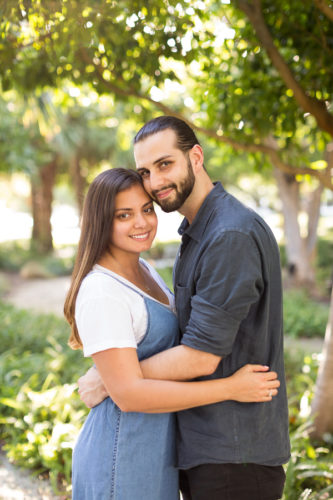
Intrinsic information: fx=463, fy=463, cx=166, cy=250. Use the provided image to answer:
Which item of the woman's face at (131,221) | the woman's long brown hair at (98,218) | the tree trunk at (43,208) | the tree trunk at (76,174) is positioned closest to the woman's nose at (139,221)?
the woman's face at (131,221)

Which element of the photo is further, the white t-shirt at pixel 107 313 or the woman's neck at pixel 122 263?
the woman's neck at pixel 122 263

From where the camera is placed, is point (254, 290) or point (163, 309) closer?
point (254, 290)

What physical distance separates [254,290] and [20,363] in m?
4.37

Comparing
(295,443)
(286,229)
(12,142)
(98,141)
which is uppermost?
(98,141)

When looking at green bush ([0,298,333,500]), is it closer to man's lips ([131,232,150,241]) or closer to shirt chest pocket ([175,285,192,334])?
shirt chest pocket ([175,285,192,334])

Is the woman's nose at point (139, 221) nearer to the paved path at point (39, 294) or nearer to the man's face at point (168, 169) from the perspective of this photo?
the man's face at point (168, 169)

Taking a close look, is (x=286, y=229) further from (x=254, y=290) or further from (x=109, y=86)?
(x=254, y=290)

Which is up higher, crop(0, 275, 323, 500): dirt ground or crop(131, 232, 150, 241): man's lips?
crop(131, 232, 150, 241): man's lips

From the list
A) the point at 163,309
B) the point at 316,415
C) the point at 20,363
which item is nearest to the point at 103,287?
the point at 163,309

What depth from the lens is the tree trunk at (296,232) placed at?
11.1 meters

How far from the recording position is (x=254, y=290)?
165 centimetres

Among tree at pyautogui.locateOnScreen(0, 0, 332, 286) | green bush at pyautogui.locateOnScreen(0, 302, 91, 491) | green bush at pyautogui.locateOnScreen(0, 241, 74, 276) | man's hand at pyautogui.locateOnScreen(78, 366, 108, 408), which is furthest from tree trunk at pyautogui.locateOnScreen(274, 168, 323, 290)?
man's hand at pyautogui.locateOnScreen(78, 366, 108, 408)

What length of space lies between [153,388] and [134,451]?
1.13 feet

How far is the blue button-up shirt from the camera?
1635mm
